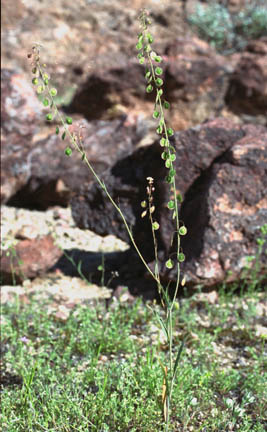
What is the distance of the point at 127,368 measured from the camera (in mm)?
2754

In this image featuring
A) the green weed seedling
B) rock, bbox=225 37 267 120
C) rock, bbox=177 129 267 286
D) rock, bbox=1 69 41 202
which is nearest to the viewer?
the green weed seedling

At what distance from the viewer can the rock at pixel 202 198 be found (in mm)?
3742

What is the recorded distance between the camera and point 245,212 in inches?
151

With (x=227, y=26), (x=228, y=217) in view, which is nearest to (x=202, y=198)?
(x=228, y=217)

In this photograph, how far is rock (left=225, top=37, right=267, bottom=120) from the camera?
29.9ft

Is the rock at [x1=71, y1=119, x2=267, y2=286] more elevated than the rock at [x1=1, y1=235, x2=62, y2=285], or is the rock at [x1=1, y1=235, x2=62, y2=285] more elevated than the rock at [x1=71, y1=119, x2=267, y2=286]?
the rock at [x1=71, y1=119, x2=267, y2=286]

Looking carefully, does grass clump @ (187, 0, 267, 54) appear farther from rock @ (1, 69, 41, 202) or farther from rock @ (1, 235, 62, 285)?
A: rock @ (1, 235, 62, 285)

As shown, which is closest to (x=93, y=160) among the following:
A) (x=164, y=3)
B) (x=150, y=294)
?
(x=150, y=294)

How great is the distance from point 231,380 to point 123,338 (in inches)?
30.0

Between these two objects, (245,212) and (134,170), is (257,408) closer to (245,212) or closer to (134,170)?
(245,212)

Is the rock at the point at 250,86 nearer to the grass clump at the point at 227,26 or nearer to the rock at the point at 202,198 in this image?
the grass clump at the point at 227,26

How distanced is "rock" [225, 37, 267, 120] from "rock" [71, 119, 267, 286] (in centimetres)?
518

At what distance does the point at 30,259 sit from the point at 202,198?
145cm

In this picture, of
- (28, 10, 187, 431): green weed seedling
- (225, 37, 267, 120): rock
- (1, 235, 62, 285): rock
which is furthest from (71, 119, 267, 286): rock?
(225, 37, 267, 120): rock
